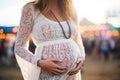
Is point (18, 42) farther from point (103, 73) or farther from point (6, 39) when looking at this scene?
point (103, 73)

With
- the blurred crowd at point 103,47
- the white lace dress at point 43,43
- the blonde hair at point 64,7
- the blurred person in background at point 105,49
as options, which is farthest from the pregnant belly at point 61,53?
the blurred person in background at point 105,49

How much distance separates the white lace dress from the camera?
4.63ft

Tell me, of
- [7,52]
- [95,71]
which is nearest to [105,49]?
[95,71]

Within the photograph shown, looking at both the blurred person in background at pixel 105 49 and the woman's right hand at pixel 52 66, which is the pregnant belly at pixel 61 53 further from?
the blurred person in background at pixel 105 49

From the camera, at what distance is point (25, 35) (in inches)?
56.8

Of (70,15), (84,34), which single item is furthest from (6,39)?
(70,15)

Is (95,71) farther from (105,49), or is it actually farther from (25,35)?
(25,35)

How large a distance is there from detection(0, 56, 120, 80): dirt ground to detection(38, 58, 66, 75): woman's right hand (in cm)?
271

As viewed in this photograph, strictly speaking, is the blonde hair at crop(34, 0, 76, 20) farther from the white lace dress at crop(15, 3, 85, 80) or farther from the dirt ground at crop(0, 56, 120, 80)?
the dirt ground at crop(0, 56, 120, 80)

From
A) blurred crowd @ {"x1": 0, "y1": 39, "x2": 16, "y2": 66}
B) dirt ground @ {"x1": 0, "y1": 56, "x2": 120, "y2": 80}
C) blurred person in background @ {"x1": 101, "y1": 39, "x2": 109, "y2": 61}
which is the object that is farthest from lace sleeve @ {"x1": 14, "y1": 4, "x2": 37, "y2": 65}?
blurred person in background @ {"x1": 101, "y1": 39, "x2": 109, "y2": 61}

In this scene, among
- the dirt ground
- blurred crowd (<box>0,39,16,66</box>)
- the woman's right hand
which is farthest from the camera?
the dirt ground

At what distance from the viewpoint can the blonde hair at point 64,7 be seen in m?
1.44

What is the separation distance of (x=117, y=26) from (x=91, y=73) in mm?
560

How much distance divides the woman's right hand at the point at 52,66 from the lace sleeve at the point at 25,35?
34 millimetres
